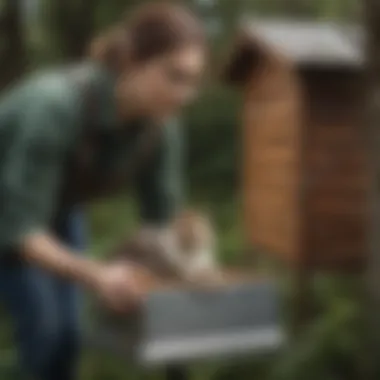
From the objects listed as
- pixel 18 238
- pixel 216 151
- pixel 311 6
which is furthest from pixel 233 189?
pixel 18 238

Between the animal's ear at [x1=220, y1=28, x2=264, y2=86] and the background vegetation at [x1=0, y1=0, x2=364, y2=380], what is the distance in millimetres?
28

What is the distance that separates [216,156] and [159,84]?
471 millimetres

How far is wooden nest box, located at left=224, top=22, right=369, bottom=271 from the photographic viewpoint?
4.22 feet

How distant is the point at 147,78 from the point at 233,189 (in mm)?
502

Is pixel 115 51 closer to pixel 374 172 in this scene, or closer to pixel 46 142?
pixel 46 142

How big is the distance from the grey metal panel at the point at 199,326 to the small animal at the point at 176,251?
4cm

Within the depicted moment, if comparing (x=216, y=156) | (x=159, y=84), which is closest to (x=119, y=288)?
(x=159, y=84)

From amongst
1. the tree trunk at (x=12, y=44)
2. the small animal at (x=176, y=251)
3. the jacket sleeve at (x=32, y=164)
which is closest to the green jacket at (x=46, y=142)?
the jacket sleeve at (x=32, y=164)

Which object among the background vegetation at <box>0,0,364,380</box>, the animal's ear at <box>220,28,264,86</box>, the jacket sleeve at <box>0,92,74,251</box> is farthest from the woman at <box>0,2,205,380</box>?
the animal's ear at <box>220,28,264,86</box>

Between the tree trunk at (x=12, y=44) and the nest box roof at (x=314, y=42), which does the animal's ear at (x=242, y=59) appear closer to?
the nest box roof at (x=314, y=42)

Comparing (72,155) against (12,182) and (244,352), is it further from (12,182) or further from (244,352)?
(244,352)

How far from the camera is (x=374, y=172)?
1247mm

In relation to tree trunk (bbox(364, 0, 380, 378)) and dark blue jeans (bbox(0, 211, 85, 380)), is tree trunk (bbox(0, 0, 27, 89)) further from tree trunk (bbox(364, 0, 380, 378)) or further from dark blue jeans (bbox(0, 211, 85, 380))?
tree trunk (bbox(364, 0, 380, 378))

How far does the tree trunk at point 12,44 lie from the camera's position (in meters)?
1.16
